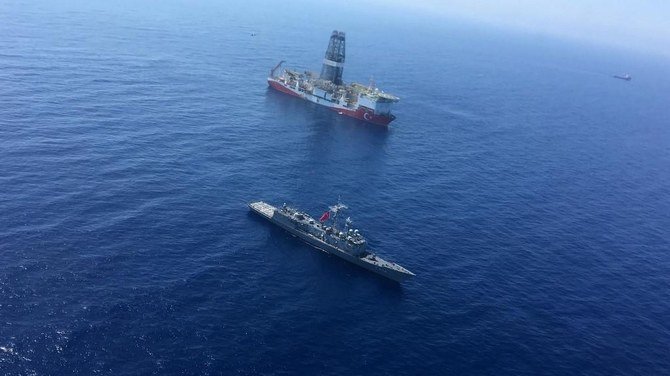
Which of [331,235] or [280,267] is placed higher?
[331,235]

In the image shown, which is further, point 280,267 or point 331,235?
point 331,235

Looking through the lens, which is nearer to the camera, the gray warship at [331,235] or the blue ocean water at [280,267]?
the blue ocean water at [280,267]

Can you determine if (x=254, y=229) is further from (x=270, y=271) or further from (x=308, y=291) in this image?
(x=308, y=291)

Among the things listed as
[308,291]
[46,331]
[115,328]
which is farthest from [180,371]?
[308,291]

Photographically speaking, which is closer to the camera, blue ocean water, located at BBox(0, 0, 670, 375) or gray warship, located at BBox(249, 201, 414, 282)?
blue ocean water, located at BBox(0, 0, 670, 375)

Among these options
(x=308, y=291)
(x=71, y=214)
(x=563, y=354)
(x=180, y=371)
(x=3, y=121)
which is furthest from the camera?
(x=3, y=121)

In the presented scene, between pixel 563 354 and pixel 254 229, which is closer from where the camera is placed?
pixel 563 354

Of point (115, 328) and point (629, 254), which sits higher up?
point (629, 254)

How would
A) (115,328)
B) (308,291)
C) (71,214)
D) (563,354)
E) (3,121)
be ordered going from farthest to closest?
1. (3,121)
2. (71,214)
3. (308,291)
4. (563,354)
5. (115,328)
